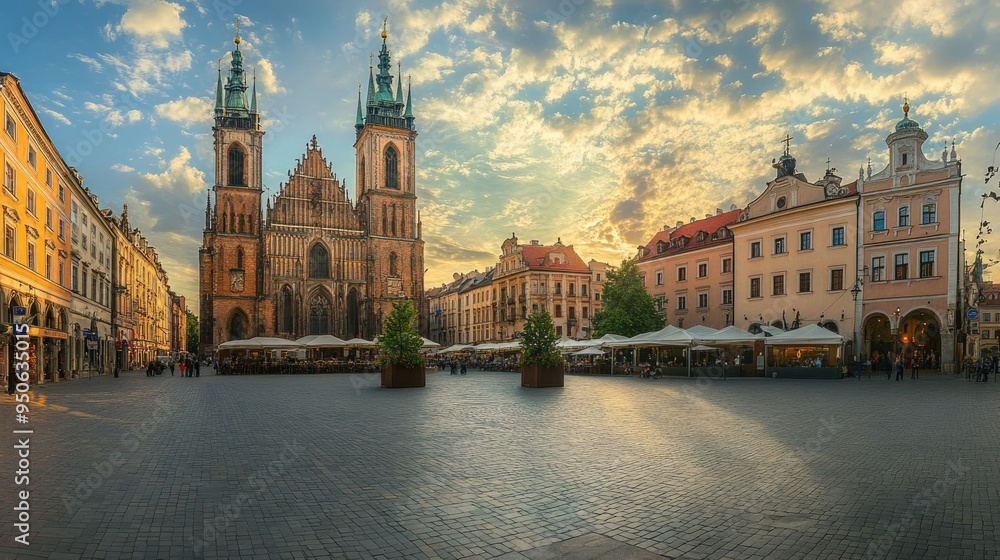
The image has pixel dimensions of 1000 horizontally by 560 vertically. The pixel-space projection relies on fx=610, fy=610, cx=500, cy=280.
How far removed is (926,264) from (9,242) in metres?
48.3

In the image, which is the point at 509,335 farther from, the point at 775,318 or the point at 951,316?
the point at 951,316

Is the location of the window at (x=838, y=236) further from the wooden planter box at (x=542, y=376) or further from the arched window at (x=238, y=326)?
the arched window at (x=238, y=326)

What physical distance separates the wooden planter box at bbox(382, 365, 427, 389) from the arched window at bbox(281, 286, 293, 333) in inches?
1970

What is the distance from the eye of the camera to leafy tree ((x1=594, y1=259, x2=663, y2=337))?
165 feet

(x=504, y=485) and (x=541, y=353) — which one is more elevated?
(x=504, y=485)

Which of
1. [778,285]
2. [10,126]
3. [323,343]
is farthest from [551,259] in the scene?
[10,126]

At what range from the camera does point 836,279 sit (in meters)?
41.6

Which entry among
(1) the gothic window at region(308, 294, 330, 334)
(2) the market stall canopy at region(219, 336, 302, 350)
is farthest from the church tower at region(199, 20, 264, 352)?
(2) the market stall canopy at region(219, 336, 302, 350)

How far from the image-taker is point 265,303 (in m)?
71.2

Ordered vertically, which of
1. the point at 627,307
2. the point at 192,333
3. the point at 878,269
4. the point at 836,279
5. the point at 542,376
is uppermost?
the point at 878,269

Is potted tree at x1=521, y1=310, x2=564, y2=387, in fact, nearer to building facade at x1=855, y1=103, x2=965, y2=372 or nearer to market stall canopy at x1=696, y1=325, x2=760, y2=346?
market stall canopy at x1=696, y1=325, x2=760, y2=346

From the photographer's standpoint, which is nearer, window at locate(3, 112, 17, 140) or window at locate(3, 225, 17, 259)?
window at locate(3, 225, 17, 259)

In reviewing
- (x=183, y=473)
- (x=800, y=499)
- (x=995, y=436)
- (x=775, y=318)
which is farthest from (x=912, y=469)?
(x=775, y=318)

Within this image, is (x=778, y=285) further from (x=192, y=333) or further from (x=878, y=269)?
(x=192, y=333)
